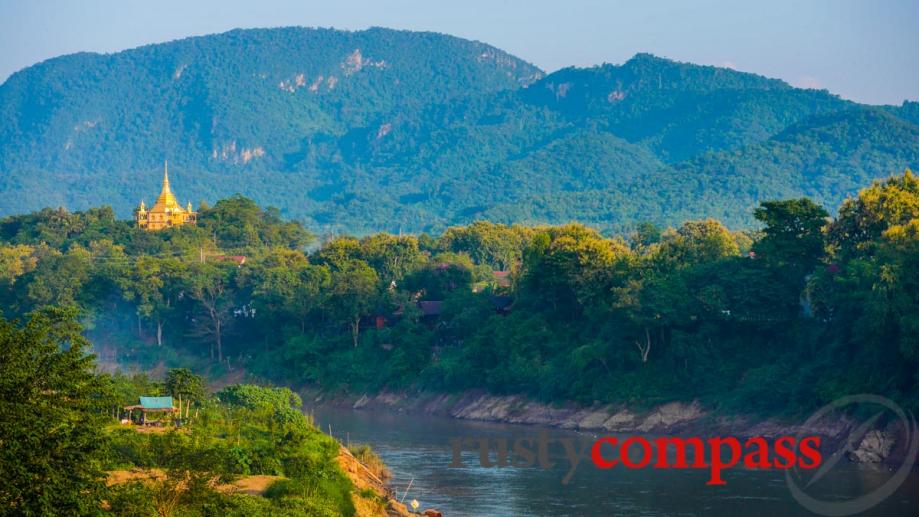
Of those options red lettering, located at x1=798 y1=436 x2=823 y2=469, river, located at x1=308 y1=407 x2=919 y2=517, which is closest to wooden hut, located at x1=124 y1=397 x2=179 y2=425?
river, located at x1=308 y1=407 x2=919 y2=517

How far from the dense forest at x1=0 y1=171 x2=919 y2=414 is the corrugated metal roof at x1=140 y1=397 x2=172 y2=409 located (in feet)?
65.3

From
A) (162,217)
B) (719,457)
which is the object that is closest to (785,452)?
(719,457)

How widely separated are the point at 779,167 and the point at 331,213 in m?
59.8

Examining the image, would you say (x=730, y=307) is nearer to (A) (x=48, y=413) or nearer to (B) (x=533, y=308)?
(B) (x=533, y=308)

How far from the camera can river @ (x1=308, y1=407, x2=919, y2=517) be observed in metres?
40.0

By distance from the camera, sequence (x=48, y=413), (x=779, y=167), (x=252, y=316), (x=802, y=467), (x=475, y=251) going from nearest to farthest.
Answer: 1. (x=48, y=413)
2. (x=802, y=467)
3. (x=252, y=316)
4. (x=475, y=251)
5. (x=779, y=167)

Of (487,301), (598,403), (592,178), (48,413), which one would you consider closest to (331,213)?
(592,178)

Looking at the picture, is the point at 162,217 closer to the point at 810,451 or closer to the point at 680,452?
the point at 680,452

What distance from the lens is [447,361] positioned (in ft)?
215

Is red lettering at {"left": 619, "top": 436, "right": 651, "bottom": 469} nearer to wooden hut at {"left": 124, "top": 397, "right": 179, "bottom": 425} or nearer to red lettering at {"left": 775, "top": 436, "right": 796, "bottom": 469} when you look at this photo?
red lettering at {"left": 775, "top": 436, "right": 796, "bottom": 469}

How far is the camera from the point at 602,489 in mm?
43125

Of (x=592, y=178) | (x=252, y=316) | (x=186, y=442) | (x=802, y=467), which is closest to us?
(x=186, y=442)
